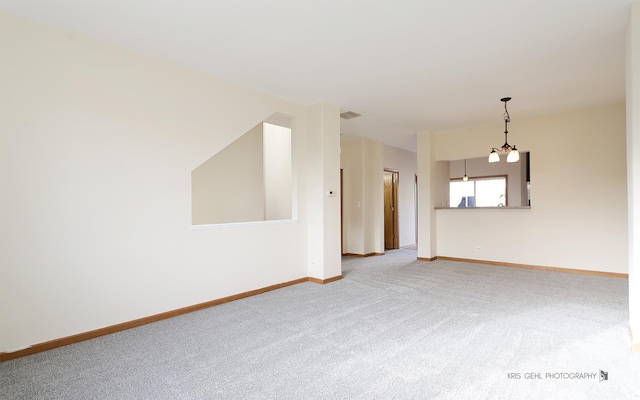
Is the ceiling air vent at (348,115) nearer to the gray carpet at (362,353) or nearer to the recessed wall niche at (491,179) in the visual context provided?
the gray carpet at (362,353)

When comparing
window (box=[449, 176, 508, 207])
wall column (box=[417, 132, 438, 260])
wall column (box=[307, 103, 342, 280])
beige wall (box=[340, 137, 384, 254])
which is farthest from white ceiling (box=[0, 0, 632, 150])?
window (box=[449, 176, 508, 207])

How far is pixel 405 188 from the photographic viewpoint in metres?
8.30

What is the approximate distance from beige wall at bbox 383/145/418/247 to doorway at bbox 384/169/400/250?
14 centimetres

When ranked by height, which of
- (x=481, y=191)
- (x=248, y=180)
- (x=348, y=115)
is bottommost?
(x=481, y=191)

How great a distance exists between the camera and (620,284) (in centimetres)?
420

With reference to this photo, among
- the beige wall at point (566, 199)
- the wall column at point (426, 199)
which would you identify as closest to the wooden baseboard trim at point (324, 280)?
the wall column at point (426, 199)

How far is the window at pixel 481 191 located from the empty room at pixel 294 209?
4.28m

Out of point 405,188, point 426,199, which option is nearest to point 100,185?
point 426,199

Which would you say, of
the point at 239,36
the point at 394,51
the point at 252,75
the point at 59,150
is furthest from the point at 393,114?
the point at 59,150

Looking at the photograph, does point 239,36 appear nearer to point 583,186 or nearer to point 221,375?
point 221,375

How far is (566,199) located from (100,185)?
6295 mm

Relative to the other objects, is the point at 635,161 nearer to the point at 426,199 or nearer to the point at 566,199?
the point at 566,199

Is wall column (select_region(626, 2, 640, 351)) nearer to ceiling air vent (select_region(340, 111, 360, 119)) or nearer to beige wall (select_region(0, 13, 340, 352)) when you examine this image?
ceiling air vent (select_region(340, 111, 360, 119))

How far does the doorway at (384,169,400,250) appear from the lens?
25.9ft
